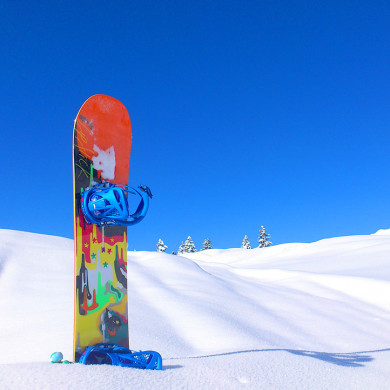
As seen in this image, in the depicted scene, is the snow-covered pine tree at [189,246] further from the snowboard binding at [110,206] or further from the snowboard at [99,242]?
the snowboard binding at [110,206]

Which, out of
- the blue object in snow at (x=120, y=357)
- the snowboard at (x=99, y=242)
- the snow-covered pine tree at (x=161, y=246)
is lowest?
the blue object in snow at (x=120, y=357)

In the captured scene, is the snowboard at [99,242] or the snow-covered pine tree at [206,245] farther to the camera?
the snow-covered pine tree at [206,245]

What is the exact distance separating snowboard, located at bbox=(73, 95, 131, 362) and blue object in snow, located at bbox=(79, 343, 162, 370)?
0.13 meters

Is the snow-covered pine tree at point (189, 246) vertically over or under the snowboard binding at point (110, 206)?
over

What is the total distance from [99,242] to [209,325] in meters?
3.19

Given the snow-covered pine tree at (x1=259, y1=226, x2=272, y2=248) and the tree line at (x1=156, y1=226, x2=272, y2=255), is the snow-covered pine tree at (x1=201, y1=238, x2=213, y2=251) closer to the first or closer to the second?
the tree line at (x1=156, y1=226, x2=272, y2=255)

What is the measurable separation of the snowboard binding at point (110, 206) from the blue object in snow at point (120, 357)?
3.87 feet

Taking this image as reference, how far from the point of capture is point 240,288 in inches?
409

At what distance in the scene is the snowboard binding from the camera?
10.6 feet

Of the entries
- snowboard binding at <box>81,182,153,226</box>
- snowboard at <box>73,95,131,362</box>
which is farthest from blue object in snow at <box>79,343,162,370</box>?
snowboard binding at <box>81,182,153,226</box>

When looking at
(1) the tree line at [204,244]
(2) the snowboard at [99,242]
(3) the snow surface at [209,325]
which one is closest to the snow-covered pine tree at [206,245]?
(1) the tree line at [204,244]

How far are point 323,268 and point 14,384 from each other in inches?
559

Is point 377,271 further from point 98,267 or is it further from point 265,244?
point 265,244

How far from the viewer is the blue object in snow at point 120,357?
2.80 metres
